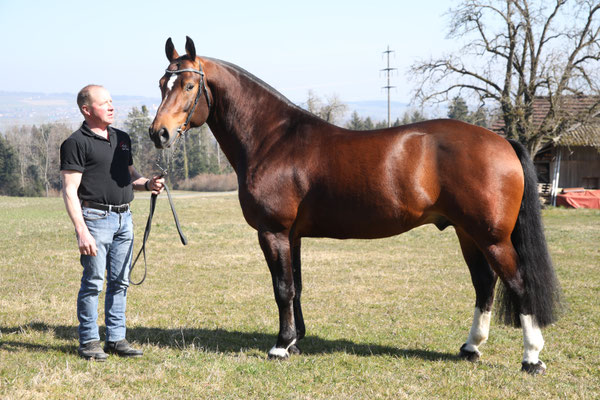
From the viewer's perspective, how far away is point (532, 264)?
402 centimetres

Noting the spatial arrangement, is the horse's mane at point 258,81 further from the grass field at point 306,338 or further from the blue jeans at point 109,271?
the grass field at point 306,338

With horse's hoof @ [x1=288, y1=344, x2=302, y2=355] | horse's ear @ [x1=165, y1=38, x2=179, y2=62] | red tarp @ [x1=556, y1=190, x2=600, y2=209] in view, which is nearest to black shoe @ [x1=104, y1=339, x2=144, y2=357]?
horse's hoof @ [x1=288, y1=344, x2=302, y2=355]

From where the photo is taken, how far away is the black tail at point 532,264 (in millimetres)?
3996

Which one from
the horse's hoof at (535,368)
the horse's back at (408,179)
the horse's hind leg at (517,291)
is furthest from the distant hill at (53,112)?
the horse's hoof at (535,368)

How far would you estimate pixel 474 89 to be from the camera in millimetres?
24688

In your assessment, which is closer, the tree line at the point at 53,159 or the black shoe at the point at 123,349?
the black shoe at the point at 123,349

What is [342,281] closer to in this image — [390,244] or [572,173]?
[390,244]

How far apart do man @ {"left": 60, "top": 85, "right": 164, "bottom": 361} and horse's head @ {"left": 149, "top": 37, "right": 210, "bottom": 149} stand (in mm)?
508

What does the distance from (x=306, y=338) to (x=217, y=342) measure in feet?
2.96

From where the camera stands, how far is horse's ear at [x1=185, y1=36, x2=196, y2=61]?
407 centimetres

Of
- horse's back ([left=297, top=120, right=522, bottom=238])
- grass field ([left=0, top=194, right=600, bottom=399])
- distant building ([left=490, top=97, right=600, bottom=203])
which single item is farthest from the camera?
distant building ([left=490, top=97, right=600, bottom=203])

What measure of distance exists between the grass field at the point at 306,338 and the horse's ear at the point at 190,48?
2.57m

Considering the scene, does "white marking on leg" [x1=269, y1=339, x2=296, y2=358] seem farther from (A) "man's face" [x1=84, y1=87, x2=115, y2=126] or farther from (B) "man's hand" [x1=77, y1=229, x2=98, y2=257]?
(A) "man's face" [x1=84, y1=87, x2=115, y2=126]

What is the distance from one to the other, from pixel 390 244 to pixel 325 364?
8462 millimetres
